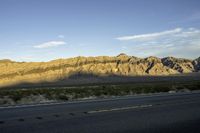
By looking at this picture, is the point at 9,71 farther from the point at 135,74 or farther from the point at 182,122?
the point at 182,122

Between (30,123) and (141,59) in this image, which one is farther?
(141,59)

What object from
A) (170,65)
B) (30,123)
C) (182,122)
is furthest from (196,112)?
(170,65)

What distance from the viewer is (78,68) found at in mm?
136500

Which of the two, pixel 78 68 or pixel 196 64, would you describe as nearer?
pixel 78 68

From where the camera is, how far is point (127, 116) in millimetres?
11422

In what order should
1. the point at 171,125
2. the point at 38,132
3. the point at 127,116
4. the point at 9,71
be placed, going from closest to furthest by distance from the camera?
the point at 38,132 < the point at 171,125 < the point at 127,116 < the point at 9,71

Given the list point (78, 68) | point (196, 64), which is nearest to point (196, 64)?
point (196, 64)

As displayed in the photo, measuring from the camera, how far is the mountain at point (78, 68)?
12406 cm

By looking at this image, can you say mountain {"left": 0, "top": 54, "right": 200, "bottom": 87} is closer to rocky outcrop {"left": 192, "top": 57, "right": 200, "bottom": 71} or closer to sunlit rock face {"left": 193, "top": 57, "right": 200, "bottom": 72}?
sunlit rock face {"left": 193, "top": 57, "right": 200, "bottom": 72}

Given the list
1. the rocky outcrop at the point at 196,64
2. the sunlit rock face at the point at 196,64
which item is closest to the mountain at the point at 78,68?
the sunlit rock face at the point at 196,64

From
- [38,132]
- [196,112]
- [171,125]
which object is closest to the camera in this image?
→ [38,132]

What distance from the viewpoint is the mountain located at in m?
124

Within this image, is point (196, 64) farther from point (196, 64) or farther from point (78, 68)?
point (78, 68)

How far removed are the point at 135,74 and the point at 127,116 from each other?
5037 inches
